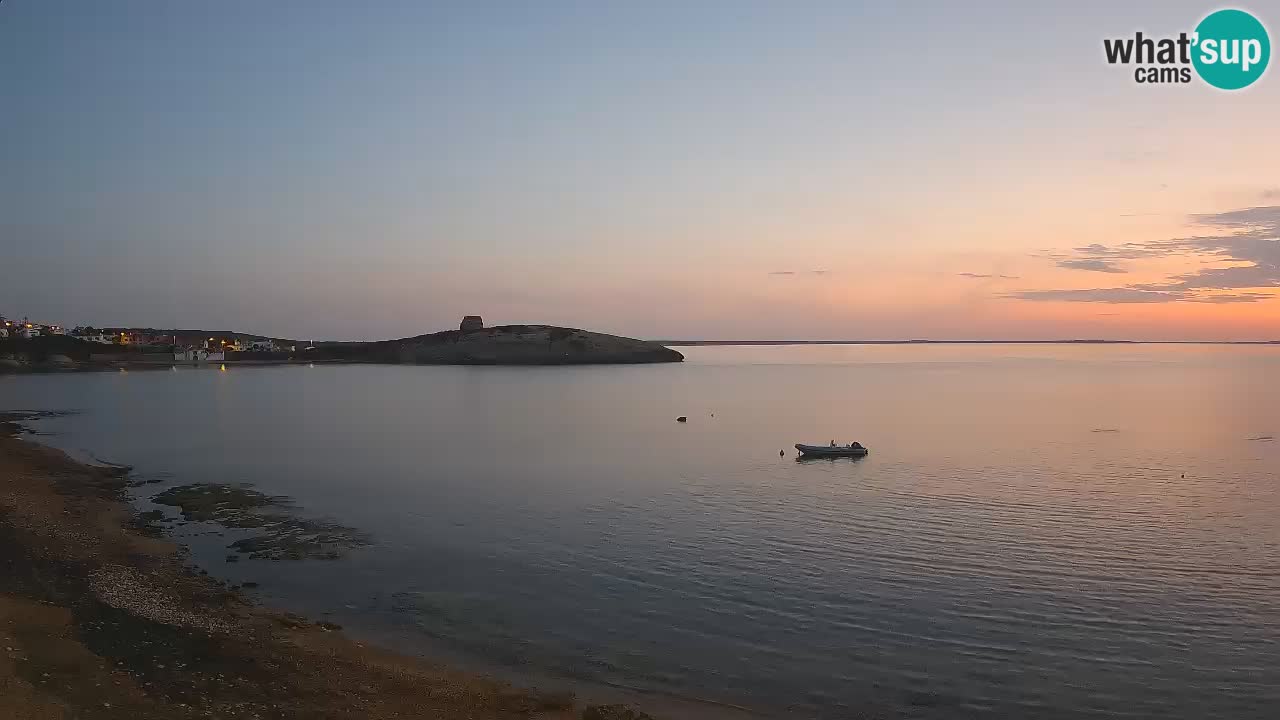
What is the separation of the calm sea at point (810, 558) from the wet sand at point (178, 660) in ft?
5.34

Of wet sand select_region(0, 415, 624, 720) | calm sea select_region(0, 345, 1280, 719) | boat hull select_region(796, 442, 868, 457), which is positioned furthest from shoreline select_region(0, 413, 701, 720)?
boat hull select_region(796, 442, 868, 457)

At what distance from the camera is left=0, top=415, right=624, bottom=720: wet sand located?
10.9 meters

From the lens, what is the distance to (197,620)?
15.2 metres

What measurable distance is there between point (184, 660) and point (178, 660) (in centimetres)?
9

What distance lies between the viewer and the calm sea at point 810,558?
14406 millimetres

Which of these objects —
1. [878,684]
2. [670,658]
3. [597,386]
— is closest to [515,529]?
[670,658]

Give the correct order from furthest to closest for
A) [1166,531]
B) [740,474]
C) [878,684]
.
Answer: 1. [740,474]
2. [1166,531]
3. [878,684]

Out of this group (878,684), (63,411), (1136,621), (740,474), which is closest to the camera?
(878,684)

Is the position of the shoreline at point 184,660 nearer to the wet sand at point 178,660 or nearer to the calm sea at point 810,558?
the wet sand at point 178,660

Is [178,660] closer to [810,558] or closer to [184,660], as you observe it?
[184,660]

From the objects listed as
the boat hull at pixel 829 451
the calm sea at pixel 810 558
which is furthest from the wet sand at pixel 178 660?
the boat hull at pixel 829 451

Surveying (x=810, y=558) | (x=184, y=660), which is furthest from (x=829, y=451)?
(x=184, y=660)

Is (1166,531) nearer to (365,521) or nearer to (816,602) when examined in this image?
(816,602)

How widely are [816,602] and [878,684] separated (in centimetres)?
429
